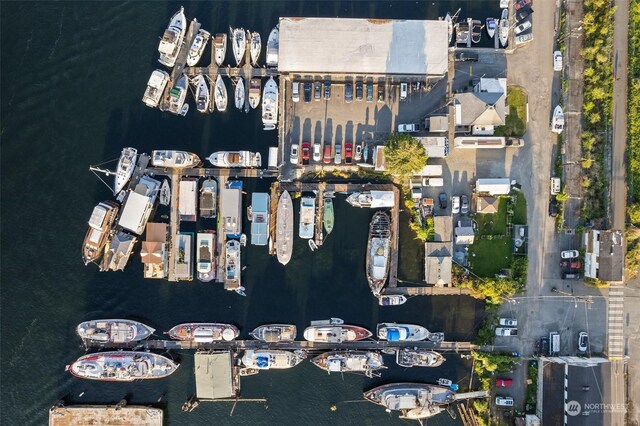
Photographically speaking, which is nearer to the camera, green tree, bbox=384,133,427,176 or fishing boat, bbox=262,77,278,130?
green tree, bbox=384,133,427,176

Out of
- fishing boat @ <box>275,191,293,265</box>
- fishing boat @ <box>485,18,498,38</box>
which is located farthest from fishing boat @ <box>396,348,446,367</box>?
fishing boat @ <box>485,18,498,38</box>

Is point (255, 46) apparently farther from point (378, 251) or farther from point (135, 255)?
point (135, 255)

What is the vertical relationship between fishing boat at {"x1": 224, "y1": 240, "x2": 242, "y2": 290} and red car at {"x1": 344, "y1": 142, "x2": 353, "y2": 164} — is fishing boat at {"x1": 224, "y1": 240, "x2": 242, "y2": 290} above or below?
below

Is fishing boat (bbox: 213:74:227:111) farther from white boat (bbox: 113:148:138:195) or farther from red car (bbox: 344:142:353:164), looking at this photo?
red car (bbox: 344:142:353:164)

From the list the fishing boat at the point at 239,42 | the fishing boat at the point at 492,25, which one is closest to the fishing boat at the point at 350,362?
the fishing boat at the point at 239,42

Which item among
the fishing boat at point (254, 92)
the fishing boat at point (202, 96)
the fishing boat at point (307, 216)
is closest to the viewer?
the fishing boat at point (307, 216)

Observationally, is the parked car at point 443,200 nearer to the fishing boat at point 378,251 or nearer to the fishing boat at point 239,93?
the fishing boat at point 378,251
